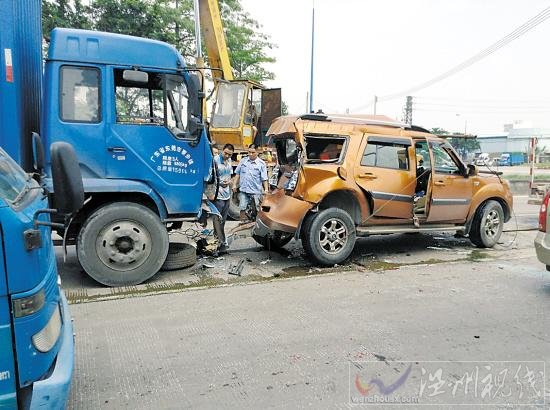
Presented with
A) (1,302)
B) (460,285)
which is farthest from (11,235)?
(460,285)

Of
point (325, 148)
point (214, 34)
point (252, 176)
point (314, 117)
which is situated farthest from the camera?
point (214, 34)

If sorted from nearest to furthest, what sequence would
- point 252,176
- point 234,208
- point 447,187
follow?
point 447,187
point 252,176
point 234,208

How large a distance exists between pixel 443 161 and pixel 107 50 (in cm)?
545

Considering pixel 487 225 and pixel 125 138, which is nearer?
pixel 125 138

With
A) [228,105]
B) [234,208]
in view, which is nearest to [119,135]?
[234,208]

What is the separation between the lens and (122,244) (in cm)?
534

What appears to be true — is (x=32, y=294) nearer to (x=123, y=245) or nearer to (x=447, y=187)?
(x=123, y=245)

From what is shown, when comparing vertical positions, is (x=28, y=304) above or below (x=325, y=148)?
below

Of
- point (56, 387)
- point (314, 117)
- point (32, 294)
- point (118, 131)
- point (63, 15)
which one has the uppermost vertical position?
point (63, 15)

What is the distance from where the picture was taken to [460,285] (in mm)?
5602

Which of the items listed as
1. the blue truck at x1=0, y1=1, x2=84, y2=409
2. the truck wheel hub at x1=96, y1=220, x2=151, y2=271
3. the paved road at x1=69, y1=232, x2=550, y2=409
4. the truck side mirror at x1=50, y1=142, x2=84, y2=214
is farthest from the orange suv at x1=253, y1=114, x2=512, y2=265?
the truck side mirror at x1=50, y1=142, x2=84, y2=214

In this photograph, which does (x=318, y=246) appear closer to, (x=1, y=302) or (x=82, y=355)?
(x=82, y=355)

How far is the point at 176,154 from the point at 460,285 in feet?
13.0

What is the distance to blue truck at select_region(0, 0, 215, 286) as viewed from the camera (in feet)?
16.5
